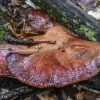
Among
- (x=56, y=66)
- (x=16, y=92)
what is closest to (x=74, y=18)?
(x=56, y=66)

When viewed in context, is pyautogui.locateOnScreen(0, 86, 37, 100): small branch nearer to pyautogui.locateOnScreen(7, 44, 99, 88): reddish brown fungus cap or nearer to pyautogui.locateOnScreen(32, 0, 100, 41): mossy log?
pyautogui.locateOnScreen(7, 44, 99, 88): reddish brown fungus cap

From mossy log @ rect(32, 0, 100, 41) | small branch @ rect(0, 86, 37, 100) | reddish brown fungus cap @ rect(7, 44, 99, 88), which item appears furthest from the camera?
mossy log @ rect(32, 0, 100, 41)

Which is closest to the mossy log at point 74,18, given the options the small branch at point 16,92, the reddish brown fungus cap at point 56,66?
the reddish brown fungus cap at point 56,66

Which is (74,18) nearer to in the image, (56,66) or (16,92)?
(56,66)

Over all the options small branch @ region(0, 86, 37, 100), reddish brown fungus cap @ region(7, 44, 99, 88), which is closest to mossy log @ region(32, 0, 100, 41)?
reddish brown fungus cap @ region(7, 44, 99, 88)

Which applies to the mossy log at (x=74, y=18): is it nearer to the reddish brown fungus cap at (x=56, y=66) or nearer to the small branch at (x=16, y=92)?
the reddish brown fungus cap at (x=56, y=66)

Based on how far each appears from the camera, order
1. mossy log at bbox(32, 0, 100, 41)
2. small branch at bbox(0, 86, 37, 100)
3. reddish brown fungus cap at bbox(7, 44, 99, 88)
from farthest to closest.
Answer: mossy log at bbox(32, 0, 100, 41)
small branch at bbox(0, 86, 37, 100)
reddish brown fungus cap at bbox(7, 44, 99, 88)

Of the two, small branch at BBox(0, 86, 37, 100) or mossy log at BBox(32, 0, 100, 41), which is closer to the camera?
small branch at BBox(0, 86, 37, 100)
